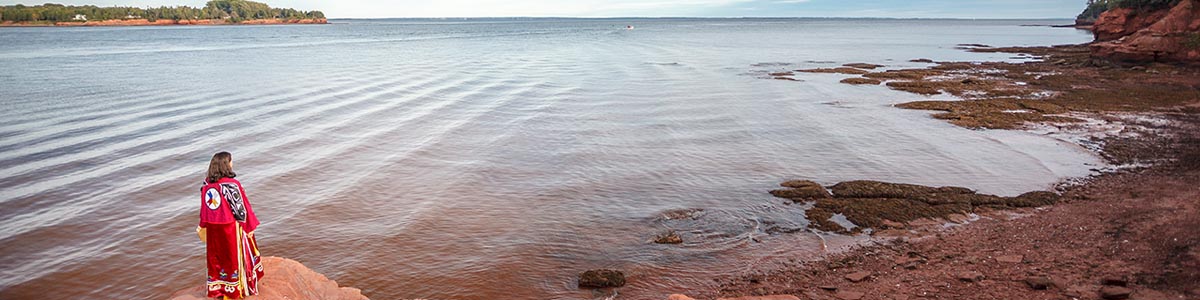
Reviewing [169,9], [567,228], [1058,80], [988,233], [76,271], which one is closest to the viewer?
[76,271]

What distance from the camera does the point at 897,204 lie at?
1310cm

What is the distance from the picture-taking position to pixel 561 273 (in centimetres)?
1027

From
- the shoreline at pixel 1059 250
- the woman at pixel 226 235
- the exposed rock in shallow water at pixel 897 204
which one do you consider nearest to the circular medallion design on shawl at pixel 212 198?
the woman at pixel 226 235

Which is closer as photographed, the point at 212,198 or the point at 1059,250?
the point at 212,198

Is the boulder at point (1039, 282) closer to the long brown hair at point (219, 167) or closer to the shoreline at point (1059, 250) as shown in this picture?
the shoreline at point (1059, 250)

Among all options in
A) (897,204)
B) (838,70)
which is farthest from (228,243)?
(838,70)

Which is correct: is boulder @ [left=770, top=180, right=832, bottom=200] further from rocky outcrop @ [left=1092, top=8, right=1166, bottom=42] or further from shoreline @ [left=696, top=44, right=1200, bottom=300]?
rocky outcrop @ [left=1092, top=8, right=1166, bottom=42]

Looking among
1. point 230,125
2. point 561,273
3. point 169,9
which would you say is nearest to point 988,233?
point 561,273

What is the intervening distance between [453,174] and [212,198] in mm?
9544

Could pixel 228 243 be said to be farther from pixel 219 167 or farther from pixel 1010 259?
pixel 1010 259

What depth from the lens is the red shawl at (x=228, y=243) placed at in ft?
23.1

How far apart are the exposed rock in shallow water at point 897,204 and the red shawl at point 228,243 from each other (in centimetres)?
892

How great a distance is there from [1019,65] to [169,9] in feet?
705

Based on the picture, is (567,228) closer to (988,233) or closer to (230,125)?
(988,233)
